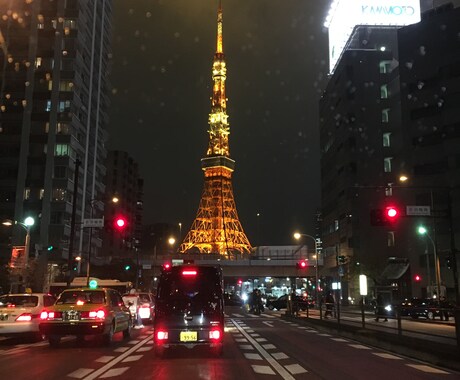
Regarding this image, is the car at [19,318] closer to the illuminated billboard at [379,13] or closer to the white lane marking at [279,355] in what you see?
the white lane marking at [279,355]

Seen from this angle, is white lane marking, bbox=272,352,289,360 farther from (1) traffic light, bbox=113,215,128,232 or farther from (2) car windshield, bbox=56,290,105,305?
(1) traffic light, bbox=113,215,128,232

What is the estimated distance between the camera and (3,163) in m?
76.8

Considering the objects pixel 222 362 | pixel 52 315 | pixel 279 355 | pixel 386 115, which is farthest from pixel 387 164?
pixel 222 362

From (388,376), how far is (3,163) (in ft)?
247

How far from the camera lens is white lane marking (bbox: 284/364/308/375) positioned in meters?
11.2

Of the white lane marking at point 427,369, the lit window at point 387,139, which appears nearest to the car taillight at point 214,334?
the white lane marking at point 427,369

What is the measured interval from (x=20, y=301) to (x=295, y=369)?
11307 millimetres

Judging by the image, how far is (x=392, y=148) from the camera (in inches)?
3118

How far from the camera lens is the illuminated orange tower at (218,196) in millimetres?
100438

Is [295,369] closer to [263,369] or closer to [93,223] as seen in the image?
[263,369]

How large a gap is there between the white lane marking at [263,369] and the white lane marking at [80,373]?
3.47m

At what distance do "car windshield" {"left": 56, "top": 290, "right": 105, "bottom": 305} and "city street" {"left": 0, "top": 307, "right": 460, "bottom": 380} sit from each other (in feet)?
4.55

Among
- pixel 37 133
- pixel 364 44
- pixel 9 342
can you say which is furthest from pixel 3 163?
pixel 9 342

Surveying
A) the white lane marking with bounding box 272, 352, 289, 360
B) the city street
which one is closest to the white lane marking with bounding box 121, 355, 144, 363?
the city street
